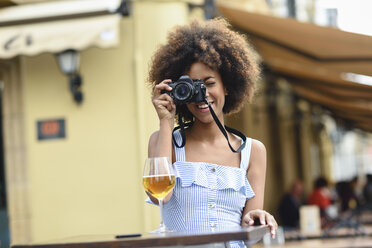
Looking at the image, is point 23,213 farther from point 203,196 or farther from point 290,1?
point 290,1

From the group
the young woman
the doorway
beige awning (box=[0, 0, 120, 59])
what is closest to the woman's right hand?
the young woman

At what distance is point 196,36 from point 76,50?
4.28 meters

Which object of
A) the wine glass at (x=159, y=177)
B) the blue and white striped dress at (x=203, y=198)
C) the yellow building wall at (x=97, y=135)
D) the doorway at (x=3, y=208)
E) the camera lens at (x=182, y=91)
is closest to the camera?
the wine glass at (x=159, y=177)

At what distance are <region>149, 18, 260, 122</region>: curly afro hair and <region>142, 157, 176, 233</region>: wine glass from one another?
51 cm

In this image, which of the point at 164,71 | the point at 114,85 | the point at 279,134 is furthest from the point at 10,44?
the point at 279,134

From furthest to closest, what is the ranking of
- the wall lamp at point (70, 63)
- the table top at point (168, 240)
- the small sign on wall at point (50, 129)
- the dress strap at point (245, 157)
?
the small sign on wall at point (50, 129) → the wall lamp at point (70, 63) → the dress strap at point (245, 157) → the table top at point (168, 240)

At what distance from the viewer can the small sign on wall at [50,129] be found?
24.3 feet

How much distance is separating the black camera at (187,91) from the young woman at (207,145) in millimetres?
21

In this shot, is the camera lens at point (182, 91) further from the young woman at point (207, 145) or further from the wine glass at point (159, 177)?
the wine glass at point (159, 177)

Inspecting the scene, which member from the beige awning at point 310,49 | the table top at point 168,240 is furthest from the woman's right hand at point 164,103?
the beige awning at point 310,49

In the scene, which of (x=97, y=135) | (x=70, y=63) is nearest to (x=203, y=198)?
(x=70, y=63)

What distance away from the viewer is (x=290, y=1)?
1606cm

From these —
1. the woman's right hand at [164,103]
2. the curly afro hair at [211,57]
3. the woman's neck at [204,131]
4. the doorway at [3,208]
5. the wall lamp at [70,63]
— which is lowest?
the doorway at [3,208]

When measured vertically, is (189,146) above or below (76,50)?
below
